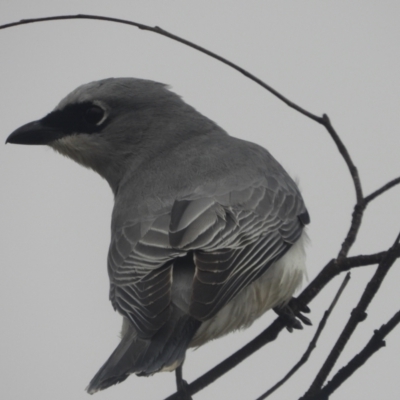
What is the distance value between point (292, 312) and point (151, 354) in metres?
1.40

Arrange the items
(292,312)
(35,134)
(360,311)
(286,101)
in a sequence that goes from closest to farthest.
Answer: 1. (360,311)
2. (286,101)
3. (292,312)
4. (35,134)

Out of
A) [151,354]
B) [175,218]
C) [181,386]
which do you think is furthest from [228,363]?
[175,218]

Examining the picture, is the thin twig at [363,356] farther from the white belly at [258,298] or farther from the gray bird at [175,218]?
the white belly at [258,298]

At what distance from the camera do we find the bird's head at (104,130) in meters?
6.73

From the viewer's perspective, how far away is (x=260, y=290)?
200 inches

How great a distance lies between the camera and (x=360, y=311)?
339cm

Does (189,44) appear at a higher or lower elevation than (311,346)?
higher

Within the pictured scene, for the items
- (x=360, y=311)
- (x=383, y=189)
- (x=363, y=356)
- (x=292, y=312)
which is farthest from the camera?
(x=292, y=312)

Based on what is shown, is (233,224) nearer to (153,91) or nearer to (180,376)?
(180,376)

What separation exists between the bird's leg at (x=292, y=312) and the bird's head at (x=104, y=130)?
1.98m

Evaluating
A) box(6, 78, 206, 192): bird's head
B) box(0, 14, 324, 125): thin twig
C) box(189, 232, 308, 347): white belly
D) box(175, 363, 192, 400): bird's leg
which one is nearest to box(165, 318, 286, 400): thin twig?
box(175, 363, 192, 400): bird's leg

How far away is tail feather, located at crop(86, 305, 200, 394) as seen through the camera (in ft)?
14.1

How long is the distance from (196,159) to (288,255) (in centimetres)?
117

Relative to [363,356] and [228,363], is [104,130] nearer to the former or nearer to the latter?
[228,363]
